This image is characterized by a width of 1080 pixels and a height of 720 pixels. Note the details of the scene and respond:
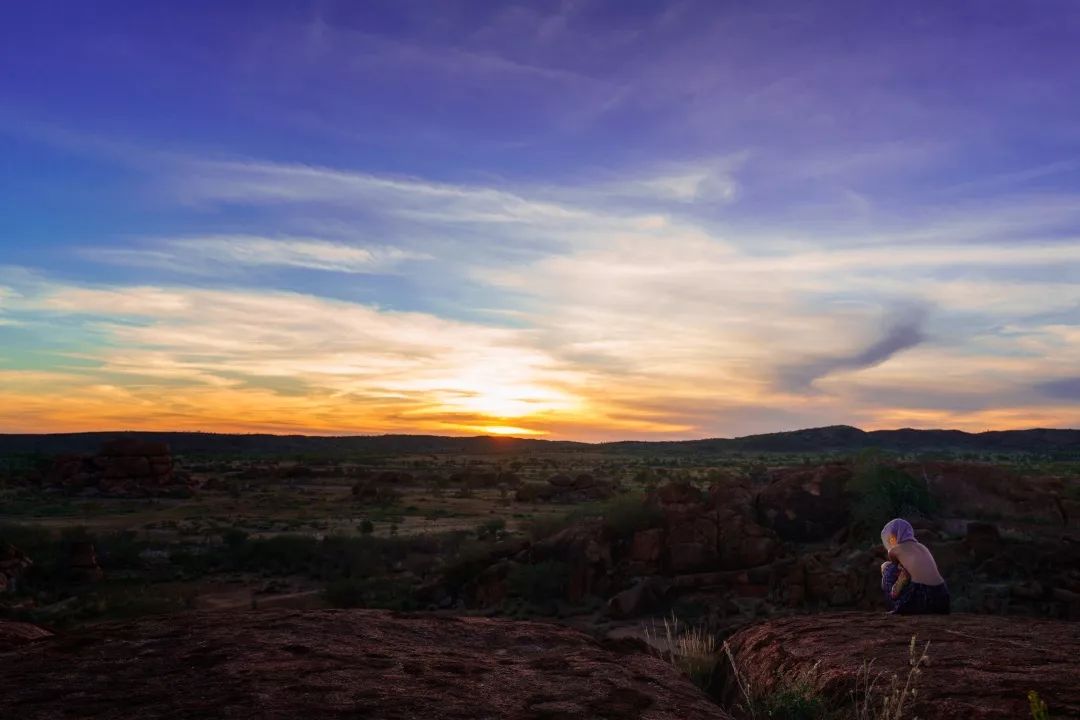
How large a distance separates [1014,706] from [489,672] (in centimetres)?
354

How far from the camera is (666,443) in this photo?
6250 inches

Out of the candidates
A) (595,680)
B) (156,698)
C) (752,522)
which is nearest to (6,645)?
(156,698)

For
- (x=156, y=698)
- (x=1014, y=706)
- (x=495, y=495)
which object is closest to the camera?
(x=156, y=698)

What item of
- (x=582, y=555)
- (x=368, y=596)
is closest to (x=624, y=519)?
(x=582, y=555)

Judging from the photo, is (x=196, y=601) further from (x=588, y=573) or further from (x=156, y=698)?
(x=156, y=698)

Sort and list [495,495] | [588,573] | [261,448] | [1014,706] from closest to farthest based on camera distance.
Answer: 1. [1014,706]
2. [588,573]
3. [495,495]
4. [261,448]

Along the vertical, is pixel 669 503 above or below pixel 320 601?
above

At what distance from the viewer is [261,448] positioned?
465 ft

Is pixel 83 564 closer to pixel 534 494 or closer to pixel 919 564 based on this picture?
pixel 919 564

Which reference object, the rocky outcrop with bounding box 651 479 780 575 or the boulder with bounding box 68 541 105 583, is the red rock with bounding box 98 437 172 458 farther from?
the rocky outcrop with bounding box 651 479 780 575

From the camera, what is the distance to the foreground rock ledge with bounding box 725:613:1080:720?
5449 millimetres

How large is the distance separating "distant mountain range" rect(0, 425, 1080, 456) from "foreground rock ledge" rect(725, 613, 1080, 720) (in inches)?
4163

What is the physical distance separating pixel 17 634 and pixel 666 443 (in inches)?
6139

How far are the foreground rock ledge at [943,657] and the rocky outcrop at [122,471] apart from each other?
5302 centimetres
